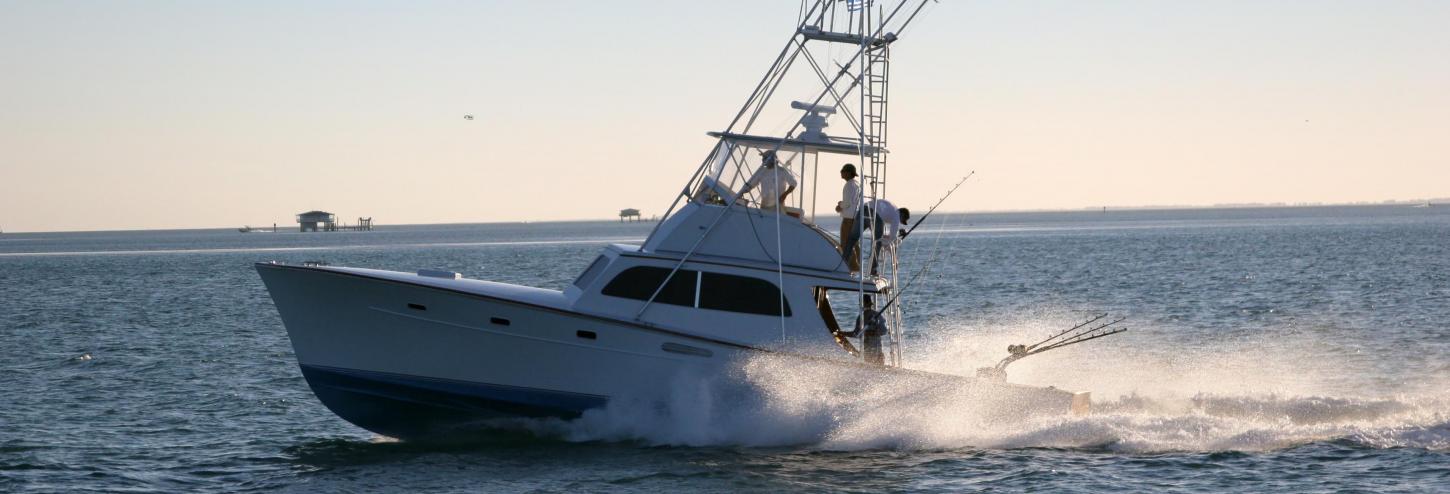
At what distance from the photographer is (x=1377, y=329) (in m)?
31.1

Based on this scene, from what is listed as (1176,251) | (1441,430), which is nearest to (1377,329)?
(1441,430)

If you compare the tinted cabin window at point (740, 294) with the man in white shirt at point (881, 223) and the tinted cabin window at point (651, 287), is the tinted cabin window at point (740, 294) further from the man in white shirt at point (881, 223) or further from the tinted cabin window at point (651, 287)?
the man in white shirt at point (881, 223)

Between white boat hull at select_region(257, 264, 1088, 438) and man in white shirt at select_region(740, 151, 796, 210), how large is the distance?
5.94 ft

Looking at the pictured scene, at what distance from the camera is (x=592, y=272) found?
17281 mm

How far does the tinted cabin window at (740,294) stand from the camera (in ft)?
54.3

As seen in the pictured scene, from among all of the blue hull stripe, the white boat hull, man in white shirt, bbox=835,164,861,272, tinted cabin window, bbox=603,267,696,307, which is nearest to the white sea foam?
the white boat hull

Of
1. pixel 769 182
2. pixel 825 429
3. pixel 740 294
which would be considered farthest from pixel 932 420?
pixel 769 182

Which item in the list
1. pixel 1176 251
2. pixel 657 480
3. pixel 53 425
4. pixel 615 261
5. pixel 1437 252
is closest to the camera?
pixel 657 480

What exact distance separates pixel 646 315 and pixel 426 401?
9.53 feet

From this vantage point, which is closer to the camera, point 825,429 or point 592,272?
point 825,429

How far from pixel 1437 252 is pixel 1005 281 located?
32.1 metres

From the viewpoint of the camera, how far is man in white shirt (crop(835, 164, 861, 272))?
664 inches

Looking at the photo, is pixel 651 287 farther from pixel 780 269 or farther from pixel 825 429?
pixel 825 429

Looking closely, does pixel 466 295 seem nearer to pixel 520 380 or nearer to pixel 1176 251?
pixel 520 380
